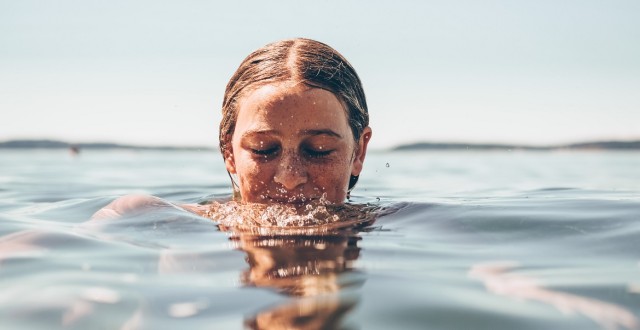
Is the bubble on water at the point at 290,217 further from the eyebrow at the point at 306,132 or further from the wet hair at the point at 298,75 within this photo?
the wet hair at the point at 298,75

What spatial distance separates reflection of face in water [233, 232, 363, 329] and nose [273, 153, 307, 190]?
528 millimetres

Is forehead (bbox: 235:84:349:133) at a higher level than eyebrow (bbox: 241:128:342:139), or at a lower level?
higher

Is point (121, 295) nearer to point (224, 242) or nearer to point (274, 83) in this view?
point (224, 242)

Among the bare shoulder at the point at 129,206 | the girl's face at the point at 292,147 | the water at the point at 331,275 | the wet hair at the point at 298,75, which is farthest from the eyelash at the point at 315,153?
the bare shoulder at the point at 129,206

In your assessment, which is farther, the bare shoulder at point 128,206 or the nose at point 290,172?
the bare shoulder at point 128,206

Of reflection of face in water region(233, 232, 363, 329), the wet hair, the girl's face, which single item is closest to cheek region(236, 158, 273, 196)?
the girl's face

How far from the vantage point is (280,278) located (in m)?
2.30

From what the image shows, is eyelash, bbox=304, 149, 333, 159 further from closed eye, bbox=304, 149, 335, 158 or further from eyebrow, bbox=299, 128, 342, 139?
eyebrow, bbox=299, 128, 342, 139

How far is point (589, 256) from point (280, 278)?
154 cm

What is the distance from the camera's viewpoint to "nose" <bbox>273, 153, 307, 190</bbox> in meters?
3.71

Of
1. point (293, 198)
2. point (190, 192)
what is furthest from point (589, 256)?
point (190, 192)

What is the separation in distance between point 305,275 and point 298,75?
2.08 meters

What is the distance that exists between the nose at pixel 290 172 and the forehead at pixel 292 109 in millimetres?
187

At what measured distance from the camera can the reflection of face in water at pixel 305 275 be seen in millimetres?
1818
